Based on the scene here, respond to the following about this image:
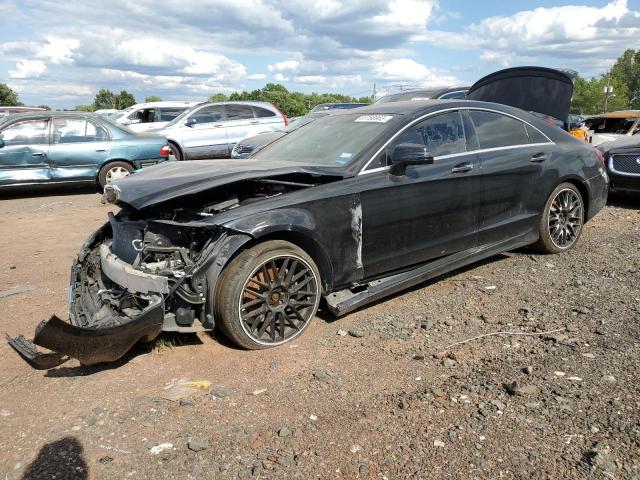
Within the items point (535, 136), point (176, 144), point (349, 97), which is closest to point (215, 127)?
point (176, 144)

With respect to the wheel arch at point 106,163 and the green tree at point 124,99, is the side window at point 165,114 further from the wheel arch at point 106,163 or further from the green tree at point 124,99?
the green tree at point 124,99

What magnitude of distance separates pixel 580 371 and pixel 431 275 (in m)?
1.49

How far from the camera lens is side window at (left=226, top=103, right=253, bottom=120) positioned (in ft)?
45.2

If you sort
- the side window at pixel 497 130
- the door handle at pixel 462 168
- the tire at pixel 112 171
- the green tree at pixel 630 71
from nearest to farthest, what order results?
the door handle at pixel 462 168 < the side window at pixel 497 130 < the tire at pixel 112 171 < the green tree at pixel 630 71

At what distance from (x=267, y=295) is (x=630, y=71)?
357 feet

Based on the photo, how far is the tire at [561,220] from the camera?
5527 millimetres

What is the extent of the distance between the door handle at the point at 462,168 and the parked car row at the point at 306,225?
0.9 inches

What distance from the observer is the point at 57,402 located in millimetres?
3205

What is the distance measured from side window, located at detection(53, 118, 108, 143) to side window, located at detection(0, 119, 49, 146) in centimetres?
20

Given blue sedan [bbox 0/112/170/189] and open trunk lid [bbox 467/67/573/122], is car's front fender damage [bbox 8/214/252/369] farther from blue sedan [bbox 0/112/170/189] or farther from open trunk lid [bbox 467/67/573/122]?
blue sedan [bbox 0/112/170/189]

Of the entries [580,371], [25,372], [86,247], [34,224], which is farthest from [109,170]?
[580,371]

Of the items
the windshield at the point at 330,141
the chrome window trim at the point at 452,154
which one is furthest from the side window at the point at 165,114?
the chrome window trim at the point at 452,154

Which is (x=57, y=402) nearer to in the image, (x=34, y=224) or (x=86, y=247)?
(x=86, y=247)

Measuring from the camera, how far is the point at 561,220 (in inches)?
225
